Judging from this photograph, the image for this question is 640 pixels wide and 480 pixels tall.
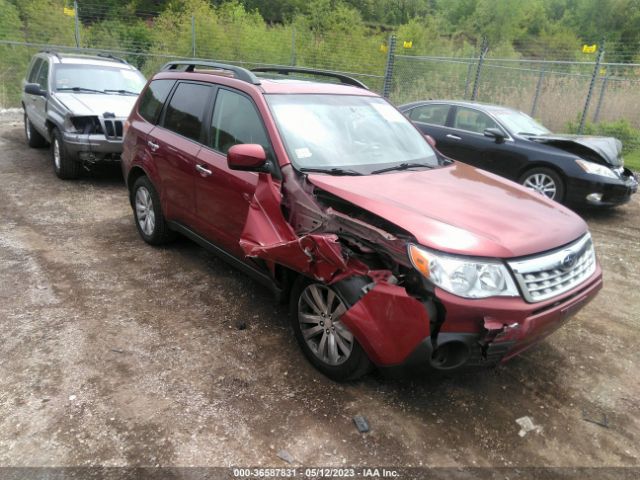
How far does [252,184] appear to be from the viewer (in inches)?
134

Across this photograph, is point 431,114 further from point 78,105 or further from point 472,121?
point 78,105

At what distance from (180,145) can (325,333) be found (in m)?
2.25

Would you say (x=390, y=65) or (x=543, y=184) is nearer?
(x=543, y=184)

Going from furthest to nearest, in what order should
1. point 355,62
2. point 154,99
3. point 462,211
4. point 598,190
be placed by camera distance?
point 355,62 < point 598,190 < point 154,99 < point 462,211

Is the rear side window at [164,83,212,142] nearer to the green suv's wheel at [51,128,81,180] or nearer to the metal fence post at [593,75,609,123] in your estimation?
the green suv's wheel at [51,128,81,180]

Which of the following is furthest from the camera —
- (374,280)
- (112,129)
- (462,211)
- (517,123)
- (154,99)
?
(517,123)

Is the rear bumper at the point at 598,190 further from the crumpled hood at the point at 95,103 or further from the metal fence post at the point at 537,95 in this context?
the metal fence post at the point at 537,95

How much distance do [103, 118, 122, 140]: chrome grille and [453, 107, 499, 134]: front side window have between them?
519 centimetres

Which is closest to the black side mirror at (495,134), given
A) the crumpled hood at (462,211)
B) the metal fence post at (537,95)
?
the crumpled hood at (462,211)

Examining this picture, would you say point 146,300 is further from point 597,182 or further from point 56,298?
point 597,182

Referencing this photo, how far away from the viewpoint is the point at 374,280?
255 cm

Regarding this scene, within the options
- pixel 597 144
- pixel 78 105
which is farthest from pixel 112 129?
pixel 597 144

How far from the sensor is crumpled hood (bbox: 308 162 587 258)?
2.53 m

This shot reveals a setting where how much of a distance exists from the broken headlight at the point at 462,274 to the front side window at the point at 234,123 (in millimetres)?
1468
